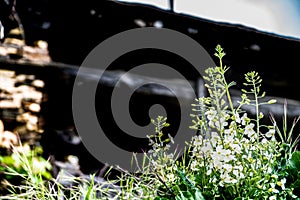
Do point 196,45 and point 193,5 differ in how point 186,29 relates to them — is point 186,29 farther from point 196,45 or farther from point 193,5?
point 193,5

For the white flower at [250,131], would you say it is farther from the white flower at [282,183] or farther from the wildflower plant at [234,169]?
the white flower at [282,183]

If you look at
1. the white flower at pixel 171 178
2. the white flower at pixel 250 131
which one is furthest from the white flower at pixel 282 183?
the white flower at pixel 171 178

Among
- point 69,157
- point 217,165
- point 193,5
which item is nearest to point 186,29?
point 193,5

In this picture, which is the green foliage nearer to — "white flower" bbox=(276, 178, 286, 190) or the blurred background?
"white flower" bbox=(276, 178, 286, 190)

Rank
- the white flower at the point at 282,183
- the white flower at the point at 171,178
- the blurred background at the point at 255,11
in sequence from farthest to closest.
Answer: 1. the blurred background at the point at 255,11
2. the white flower at the point at 171,178
3. the white flower at the point at 282,183

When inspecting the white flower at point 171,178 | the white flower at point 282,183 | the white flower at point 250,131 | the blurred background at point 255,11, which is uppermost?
the blurred background at point 255,11

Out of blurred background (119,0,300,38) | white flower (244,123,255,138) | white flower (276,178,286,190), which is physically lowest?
white flower (276,178,286,190)

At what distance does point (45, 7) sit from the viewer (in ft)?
10.8

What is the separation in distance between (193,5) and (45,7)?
4.59 ft

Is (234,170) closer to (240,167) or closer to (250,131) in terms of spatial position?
(240,167)

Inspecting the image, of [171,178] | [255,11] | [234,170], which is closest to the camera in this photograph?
[234,170]

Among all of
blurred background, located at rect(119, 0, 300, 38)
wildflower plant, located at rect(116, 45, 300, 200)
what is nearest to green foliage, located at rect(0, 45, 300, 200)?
wildflower plant, located at rect(116, 45, 300, 200)

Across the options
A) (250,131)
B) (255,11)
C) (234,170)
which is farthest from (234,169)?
(255,11)

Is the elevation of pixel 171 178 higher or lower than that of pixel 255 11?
lower
